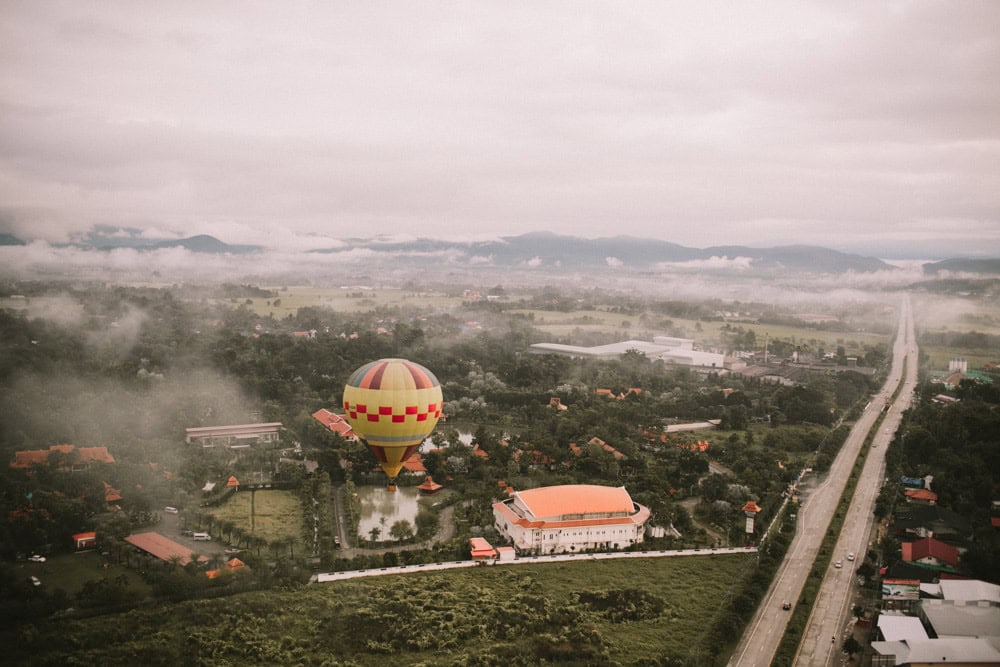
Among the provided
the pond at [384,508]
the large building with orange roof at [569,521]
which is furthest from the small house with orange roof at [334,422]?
the large building with orange roof at [569,521]

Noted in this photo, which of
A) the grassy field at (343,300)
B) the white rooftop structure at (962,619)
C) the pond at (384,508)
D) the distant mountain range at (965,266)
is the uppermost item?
the distant mountain range at (965,266)

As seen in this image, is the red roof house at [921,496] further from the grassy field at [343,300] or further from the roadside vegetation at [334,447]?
the grassy field at [343,300]

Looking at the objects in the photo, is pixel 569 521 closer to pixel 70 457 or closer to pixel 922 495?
pixel 922 495

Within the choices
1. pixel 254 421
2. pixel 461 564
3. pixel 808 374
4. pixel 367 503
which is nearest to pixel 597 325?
pixel 808 374

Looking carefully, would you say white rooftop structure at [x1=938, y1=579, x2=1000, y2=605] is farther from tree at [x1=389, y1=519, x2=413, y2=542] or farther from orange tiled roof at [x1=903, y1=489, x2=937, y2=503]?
tree at [x1=389, y1=519, x2=413, y2=542]

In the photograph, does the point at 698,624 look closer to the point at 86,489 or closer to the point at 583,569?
the point at 583,569

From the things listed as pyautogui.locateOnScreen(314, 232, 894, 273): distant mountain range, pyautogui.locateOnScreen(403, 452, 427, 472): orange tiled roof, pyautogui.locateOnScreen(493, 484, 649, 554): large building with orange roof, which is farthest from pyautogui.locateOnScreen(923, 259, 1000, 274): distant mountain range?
pyautogui.locateOnScreen(314, 232, 894, 273): distant mountain range
